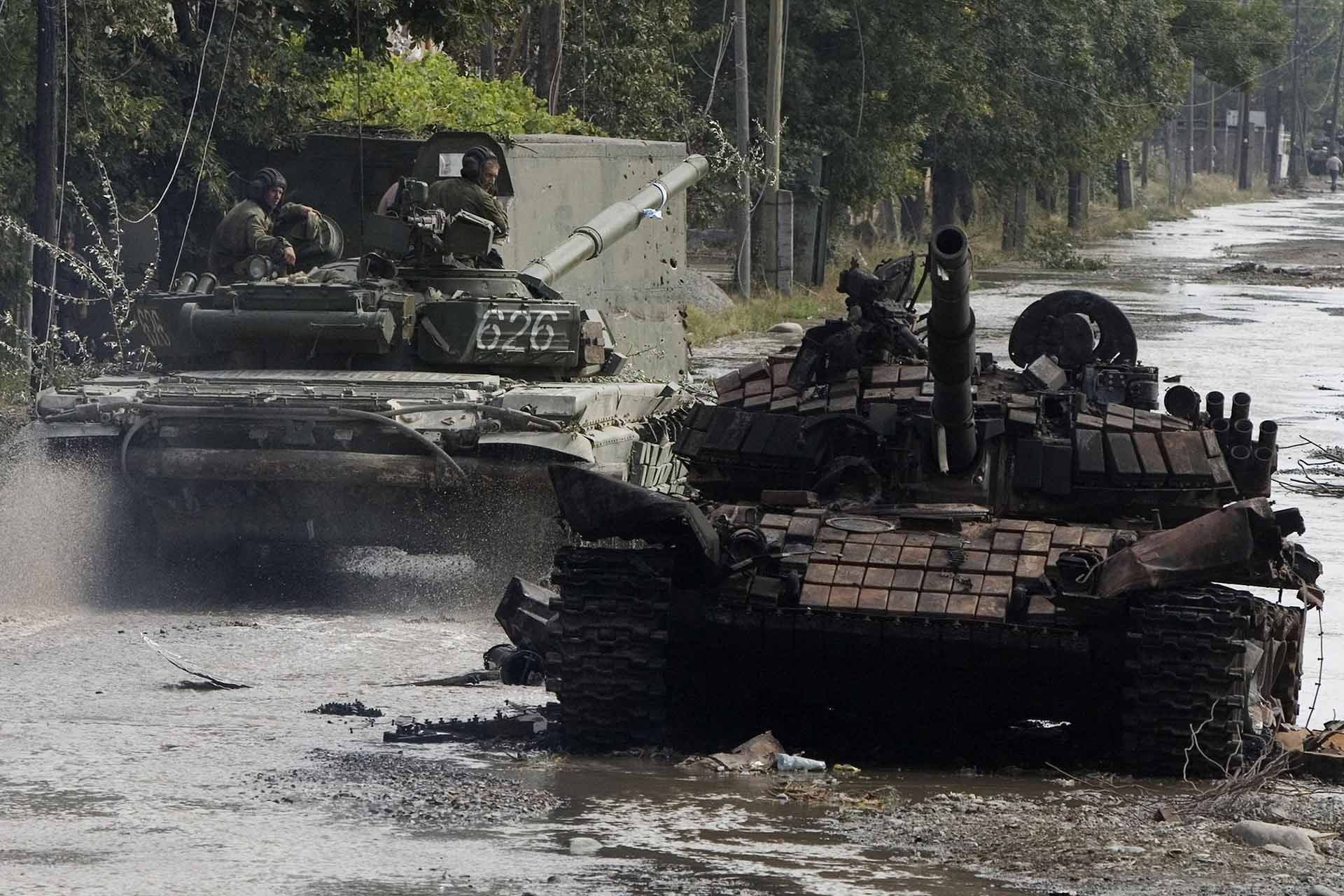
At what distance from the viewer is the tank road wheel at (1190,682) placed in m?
7.55

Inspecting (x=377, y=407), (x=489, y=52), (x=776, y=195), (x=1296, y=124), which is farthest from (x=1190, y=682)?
(x=1296, y=124)

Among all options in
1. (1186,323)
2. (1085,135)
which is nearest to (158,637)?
(1186,323)

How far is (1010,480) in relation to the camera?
9133 millimetres

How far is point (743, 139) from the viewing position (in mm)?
28312

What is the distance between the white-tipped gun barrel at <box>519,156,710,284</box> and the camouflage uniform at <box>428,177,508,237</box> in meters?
0.39

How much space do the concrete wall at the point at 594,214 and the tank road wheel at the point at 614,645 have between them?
283 inches

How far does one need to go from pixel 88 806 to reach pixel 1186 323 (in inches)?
919

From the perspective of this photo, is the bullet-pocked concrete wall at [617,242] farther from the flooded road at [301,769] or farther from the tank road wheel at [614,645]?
the tank road wheel at [614,645]

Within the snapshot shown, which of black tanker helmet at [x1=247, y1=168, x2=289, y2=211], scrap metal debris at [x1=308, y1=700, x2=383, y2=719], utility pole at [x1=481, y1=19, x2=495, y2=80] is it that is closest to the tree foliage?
utility pole at [x1=481, y1=19, x2=495, y2=80]

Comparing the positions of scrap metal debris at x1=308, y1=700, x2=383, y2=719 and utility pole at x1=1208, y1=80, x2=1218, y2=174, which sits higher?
utility pole at x1=1208, y1=80, x2=1218, y2=174

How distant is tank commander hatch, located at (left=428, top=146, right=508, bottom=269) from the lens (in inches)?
527

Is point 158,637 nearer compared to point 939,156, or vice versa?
point 158,637

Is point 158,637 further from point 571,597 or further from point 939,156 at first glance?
point 939,156

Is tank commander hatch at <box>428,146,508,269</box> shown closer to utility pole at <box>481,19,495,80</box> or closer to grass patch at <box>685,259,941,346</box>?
utility pole at <box>481,19,495,80</box>
